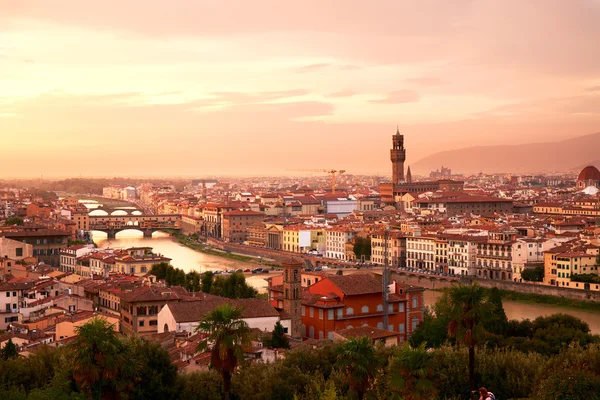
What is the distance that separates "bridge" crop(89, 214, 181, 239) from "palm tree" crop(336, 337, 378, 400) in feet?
128

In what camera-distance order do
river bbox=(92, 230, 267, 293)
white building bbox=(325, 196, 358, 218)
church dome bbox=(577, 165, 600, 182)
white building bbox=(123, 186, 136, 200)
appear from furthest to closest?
1. white building bbox=(123, 186, 136, 200)
2. church dome bbox=(577, 165, 600, 182)
3. white building bbox=(325, 196, 358, 218)
4. river bbox=(92, 230, 267, 293)

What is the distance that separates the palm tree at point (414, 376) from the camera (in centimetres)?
711

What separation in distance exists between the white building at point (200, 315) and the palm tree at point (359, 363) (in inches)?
187

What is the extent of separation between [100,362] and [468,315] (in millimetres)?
3811

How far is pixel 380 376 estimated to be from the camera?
8.48 metres

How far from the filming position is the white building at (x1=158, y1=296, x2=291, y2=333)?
42.2 feet

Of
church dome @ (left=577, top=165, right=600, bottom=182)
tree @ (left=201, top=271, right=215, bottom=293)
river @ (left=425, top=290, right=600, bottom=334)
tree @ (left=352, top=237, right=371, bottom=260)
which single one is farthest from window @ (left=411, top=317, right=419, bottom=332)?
church dome @ (left=577, top=165, right=600, bottom=182)

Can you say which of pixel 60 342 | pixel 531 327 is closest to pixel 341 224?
pixel 531 327

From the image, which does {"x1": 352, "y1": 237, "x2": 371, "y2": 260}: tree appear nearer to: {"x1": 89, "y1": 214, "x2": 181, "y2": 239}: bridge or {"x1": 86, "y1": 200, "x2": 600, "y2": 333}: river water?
{"x1": 86, "y1": 200, "x2": 600, "y2": 333}: river water

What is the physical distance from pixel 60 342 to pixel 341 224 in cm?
2704

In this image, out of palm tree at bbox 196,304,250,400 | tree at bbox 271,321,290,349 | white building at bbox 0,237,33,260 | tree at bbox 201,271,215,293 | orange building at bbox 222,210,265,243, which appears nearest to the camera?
palm tree at bbox 196,304,250,400

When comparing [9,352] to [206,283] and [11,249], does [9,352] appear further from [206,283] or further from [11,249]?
[11,249]

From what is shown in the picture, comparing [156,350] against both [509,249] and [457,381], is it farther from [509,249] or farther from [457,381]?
[509,249]

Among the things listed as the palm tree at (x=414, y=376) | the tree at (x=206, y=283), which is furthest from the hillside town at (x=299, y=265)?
the palm tree at (x=414, y=376)
